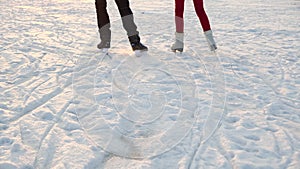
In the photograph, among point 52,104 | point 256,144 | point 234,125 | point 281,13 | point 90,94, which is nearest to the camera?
point 256,144

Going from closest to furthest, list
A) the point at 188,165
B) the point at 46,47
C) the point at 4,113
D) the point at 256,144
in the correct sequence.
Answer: the point at 188,165, the point at 256,144, the point at 4,113, the point at 46,47

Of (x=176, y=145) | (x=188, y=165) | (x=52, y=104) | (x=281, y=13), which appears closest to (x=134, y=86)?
(x=52, y=104)

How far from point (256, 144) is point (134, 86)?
1342 millimetres

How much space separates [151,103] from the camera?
2617 millimetres

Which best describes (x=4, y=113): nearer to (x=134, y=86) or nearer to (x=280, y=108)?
(x=134, y=86)

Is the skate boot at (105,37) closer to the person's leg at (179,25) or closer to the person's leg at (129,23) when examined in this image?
the person's leg at (129,23)

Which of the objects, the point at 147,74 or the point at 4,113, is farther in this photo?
the point at 147,74

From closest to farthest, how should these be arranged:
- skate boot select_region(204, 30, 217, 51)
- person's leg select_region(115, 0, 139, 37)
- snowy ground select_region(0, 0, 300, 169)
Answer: snowy ground select_region(0, 0, 300, 169), person's leg select_region(115, 0, 139, 37), skate boot select_region(204, 30, 217, 51)

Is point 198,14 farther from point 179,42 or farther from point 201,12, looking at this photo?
point 179,42

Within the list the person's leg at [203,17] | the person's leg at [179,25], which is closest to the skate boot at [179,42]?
the person's leg at [179,25]

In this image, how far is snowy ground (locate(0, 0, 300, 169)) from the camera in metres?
1.94

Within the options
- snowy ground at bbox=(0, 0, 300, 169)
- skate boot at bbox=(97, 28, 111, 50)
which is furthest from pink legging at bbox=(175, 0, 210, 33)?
skate boot at bbox=(97, 28, 111, 50)

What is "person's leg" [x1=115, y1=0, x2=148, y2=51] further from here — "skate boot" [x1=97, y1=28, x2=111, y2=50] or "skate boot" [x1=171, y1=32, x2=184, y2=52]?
"skate boot" [x1=171, y1=32, x2=184, y2=52]

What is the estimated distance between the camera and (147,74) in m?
3.18
